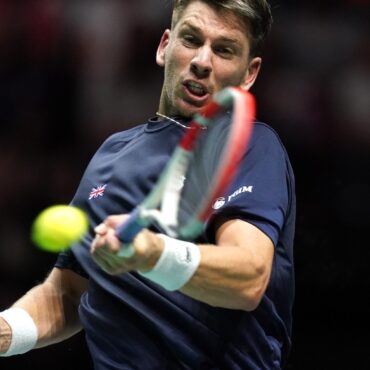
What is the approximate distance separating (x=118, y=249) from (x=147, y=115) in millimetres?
2365

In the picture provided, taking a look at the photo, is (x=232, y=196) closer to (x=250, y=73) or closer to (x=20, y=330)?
(x=250, y=73)

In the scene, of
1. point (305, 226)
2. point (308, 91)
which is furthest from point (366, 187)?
point (308, 91)

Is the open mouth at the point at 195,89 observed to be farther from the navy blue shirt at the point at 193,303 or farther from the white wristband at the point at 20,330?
the white wristband at the point at 20,330

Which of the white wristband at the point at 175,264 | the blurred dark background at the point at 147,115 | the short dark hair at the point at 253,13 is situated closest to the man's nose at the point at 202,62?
the short dark hair at the point at 253,13

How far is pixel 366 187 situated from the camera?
3559 millimetres

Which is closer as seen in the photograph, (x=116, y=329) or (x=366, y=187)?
(x=116, y=329)

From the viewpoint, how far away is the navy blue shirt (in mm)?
2281

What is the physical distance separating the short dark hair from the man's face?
2cm

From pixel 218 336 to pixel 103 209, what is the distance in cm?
47

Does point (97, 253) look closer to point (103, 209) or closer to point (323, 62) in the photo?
point (103, 209)

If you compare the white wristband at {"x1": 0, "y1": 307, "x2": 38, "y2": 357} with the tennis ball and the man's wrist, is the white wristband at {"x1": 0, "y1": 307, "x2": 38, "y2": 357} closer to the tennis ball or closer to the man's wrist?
the man's wrist

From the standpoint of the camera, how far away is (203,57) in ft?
8.31

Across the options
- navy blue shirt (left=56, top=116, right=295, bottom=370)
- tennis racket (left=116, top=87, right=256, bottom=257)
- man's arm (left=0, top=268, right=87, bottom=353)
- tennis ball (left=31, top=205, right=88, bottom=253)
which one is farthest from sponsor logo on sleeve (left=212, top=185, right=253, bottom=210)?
man's arm (left=0, top=268, right=87, bottom=353)

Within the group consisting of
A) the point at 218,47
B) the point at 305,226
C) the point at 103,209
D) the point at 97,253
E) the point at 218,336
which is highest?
the point at 218,47
